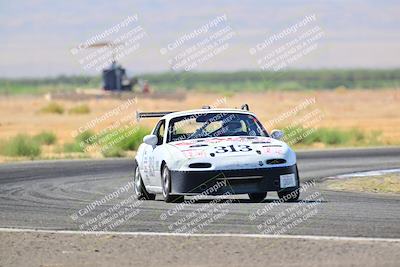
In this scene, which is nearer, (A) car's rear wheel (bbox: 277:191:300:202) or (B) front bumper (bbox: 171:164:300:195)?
(B) front bumper (bbox: 171:164:300:195)

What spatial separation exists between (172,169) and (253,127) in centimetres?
186

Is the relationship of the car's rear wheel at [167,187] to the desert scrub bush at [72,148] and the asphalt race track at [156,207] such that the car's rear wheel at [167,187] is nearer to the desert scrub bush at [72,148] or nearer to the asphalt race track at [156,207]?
the asphalt race track at [156,207]

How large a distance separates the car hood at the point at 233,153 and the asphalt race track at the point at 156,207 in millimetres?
628

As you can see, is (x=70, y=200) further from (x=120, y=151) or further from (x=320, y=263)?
(x=120, y=151)

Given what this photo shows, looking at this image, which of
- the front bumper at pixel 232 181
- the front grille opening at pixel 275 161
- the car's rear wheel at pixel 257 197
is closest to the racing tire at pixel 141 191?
the car's rear wheel at pixel 257 197

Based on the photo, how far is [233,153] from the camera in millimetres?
18562

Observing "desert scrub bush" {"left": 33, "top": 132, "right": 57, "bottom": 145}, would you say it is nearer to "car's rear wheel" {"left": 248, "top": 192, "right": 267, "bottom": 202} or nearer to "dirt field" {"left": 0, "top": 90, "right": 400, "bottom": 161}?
"dirt field" {"left": 0, "top": 90, "right": 400, "bottom": 161}

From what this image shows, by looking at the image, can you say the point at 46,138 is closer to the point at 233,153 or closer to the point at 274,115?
the point at 274,115

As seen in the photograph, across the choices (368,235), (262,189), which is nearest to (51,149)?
(262,189)

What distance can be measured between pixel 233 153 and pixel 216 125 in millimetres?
1426

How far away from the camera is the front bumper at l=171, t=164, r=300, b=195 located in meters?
18.4

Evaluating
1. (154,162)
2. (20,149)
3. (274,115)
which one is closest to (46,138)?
(20,149)

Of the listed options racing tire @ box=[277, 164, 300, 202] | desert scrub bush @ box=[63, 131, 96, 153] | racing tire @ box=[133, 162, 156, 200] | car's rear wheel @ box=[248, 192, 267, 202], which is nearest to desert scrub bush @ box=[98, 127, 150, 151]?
desert scrub bush @ box=[63, 131, 96, 153]

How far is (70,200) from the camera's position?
68.4 feet
